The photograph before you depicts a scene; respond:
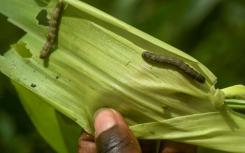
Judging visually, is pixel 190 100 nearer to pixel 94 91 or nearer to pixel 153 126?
pixel 153 126

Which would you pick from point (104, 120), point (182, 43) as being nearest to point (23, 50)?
point (104, 120)

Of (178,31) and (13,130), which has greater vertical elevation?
(178,31)

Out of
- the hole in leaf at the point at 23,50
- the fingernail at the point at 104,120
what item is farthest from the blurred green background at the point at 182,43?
the fingernail at the point at 104,120

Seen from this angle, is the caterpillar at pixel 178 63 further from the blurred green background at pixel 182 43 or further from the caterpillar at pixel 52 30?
the blurred green background at pixel 182 43

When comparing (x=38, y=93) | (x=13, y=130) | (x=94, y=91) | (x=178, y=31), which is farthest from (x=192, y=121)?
(x=13, y=130)

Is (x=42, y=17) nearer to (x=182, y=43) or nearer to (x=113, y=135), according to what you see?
(x=113, y=135)

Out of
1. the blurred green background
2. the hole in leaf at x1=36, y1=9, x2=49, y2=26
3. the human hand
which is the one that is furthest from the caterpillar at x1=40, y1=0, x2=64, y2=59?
the blurred green background
